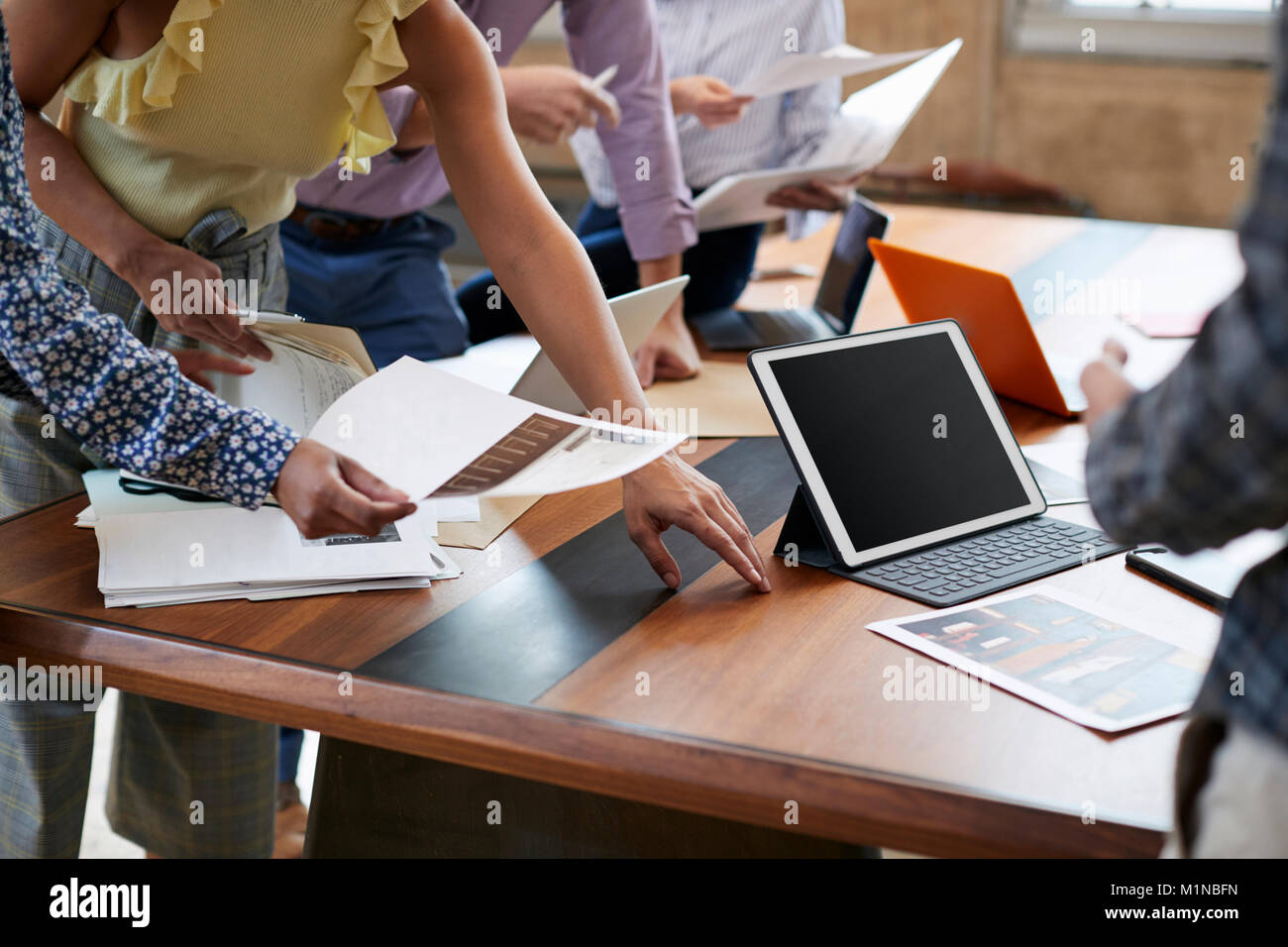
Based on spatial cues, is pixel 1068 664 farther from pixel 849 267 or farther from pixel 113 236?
pixel 849 267

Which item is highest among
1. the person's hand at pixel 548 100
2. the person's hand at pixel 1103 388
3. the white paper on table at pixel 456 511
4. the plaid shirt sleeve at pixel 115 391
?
the person's hand at pixel 548 100

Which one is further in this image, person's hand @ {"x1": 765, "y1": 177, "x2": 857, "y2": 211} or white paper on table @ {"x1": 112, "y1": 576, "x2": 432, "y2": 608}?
person's hand @ {"x1": 765, "y1": 177, "x2": 857, "y2": 211}

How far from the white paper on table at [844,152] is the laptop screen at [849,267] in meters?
0.09

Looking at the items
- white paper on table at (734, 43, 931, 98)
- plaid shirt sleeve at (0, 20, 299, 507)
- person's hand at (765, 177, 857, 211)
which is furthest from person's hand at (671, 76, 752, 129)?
plaid shirt sleeve at (0, 20, 299, 507)

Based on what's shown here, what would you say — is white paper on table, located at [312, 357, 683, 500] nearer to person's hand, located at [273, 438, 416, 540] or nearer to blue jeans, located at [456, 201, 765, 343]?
person's hand, located at [273, 438, 416, 540]

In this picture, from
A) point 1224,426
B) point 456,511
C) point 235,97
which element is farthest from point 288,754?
point 1224,426

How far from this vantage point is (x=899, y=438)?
1238 mm

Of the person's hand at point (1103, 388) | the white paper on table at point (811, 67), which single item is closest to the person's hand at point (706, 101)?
the white paper on table at point (811, 67)

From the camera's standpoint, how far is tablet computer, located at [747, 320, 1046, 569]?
1185mm

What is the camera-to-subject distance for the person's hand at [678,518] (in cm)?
114

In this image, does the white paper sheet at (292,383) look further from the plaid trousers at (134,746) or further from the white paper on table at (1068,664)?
the white paper on table at (1068,664)

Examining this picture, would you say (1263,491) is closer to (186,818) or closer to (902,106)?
(186,818)

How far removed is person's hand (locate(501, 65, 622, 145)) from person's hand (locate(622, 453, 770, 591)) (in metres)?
0.75
